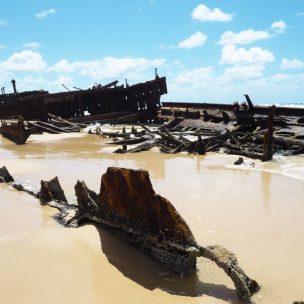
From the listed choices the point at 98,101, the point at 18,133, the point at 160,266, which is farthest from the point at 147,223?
the point at 98,101

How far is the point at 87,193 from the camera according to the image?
563cm

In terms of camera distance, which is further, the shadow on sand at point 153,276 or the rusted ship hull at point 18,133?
the rusted ship hull at point 18,133

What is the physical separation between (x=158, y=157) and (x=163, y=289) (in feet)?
31.3

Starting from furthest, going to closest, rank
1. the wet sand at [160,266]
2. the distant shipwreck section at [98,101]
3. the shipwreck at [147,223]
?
the distant shipwreck section at [98,101] → the shipwreck at [147,223] → the wet sand at [160,266]

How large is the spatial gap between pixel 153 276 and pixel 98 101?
26.8 metres

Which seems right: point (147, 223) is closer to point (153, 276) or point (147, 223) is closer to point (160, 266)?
point (160, 266)

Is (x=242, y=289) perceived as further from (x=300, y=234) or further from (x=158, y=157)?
(x=158, y=157)

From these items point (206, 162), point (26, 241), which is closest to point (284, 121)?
point (206, 162)

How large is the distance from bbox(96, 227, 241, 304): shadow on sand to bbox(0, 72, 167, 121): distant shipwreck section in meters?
24.2

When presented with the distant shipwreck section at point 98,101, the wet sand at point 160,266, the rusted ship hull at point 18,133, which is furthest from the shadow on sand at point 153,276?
the distant shipwreck section at point 98,101

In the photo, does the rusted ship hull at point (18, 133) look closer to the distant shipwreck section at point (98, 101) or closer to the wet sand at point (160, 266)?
the distant shipwreck section at point (98, 101)

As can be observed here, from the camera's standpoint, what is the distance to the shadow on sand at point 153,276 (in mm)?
3779

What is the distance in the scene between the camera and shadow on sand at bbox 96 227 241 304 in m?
3.78

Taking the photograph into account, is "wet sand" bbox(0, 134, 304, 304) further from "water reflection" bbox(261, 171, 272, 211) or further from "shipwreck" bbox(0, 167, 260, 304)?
"shipwreck" bbox(0, 167, 260, 304)
